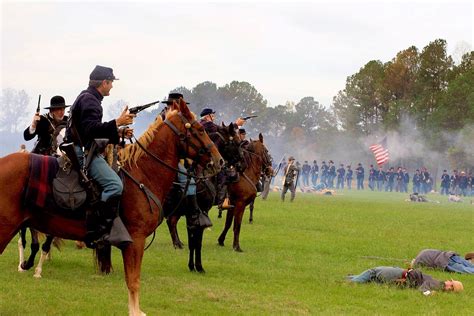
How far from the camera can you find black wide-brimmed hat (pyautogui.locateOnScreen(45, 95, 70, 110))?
12109 millimetres

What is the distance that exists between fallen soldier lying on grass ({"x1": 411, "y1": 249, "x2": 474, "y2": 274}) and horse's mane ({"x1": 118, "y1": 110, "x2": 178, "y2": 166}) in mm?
6910

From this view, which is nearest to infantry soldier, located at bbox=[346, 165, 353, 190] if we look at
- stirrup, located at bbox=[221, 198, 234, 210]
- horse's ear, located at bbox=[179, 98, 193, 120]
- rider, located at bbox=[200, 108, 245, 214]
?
stirrup, located at bbox=[221, 198, 234, 210]

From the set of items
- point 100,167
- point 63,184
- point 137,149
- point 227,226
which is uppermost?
point 137,149

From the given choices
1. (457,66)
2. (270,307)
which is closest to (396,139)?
(457,66)

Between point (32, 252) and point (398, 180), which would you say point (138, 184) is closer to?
point (32, 252)

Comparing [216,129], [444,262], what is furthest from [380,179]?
[216,129]

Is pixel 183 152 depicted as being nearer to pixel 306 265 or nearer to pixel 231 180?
pixel 306 265

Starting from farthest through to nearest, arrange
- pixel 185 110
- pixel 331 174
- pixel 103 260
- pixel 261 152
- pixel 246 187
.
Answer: pixel 331 174 < pixel 261 152 < pixel 246 187 < pixel 103 260 < pixel 185 110

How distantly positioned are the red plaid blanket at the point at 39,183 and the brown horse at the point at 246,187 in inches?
323

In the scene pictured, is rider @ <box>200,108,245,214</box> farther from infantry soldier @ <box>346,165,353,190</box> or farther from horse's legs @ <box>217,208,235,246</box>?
infantry soldier @ <box>346,165,353,190</box>

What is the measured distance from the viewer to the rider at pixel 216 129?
14.2 m

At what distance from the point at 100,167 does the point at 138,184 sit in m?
0.63

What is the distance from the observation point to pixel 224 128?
14406mm

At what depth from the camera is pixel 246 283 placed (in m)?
12.1
